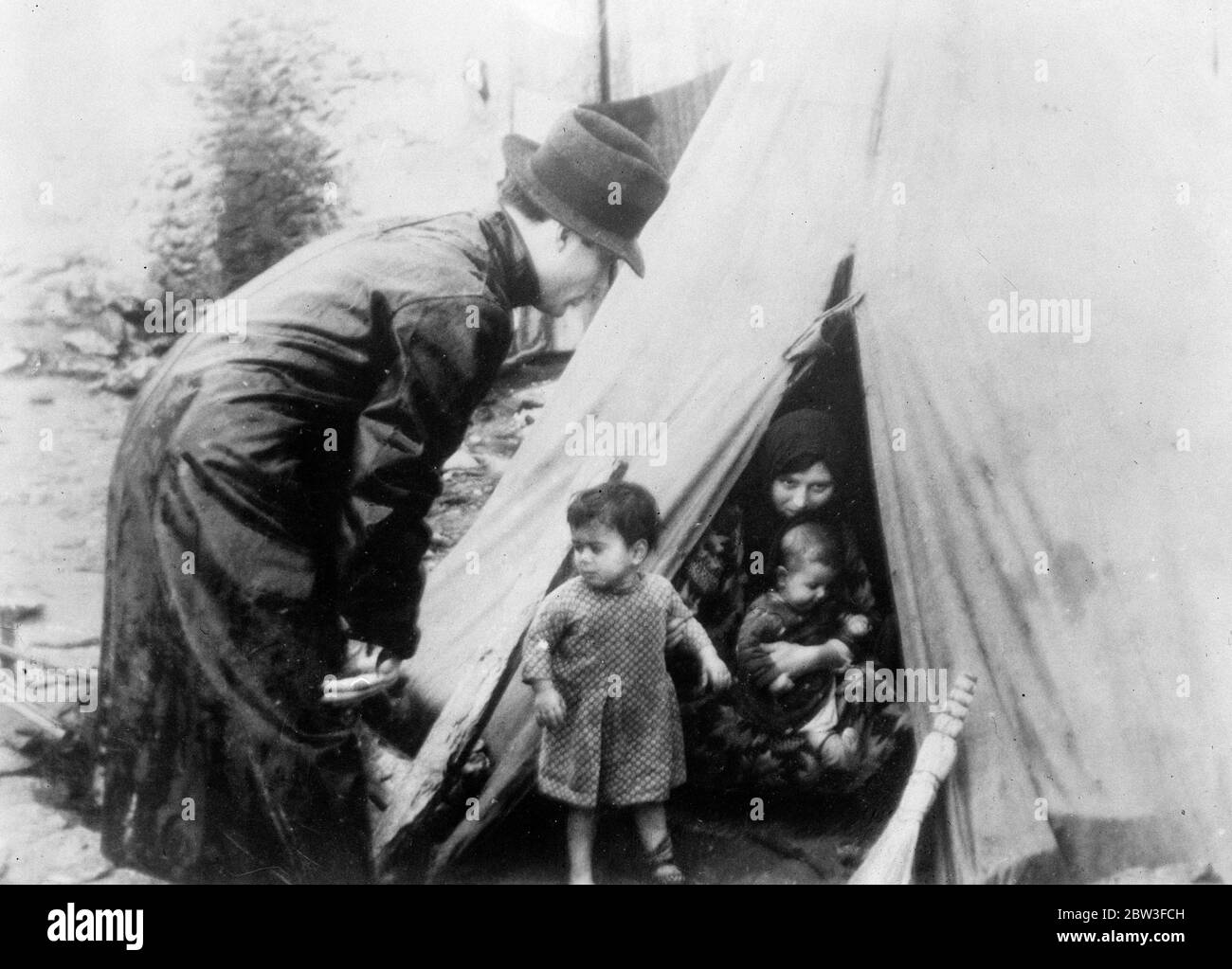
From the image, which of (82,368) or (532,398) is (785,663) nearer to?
(532,398)

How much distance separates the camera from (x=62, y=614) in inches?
173

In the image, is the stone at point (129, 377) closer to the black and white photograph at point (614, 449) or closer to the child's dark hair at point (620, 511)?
the black and white photograph at point (614, 449)

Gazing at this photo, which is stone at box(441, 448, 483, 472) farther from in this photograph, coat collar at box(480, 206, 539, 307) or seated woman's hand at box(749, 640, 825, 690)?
seated woman's hand at box(749, 640, 825, 690)

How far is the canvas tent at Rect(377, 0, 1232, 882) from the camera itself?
4.33 metres

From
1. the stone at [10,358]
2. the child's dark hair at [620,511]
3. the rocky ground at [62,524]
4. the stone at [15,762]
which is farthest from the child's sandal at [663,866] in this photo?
the stone at [10,358]

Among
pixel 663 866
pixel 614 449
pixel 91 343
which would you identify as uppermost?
pixel 91 343

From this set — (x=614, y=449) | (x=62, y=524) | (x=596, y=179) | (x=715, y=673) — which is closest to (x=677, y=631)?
(x=715, y=673)

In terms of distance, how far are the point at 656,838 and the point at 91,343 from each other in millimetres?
2262

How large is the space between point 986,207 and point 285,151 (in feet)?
7.06

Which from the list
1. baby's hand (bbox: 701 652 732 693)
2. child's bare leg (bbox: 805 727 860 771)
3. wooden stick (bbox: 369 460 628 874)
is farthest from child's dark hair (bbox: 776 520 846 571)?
wooden stick (bbox: 369 460 628 874)

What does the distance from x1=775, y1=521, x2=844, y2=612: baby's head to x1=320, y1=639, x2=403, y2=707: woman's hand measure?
3.86ft

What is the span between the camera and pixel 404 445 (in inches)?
165

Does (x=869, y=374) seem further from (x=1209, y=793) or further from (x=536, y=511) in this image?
(x=1209, y=793)
